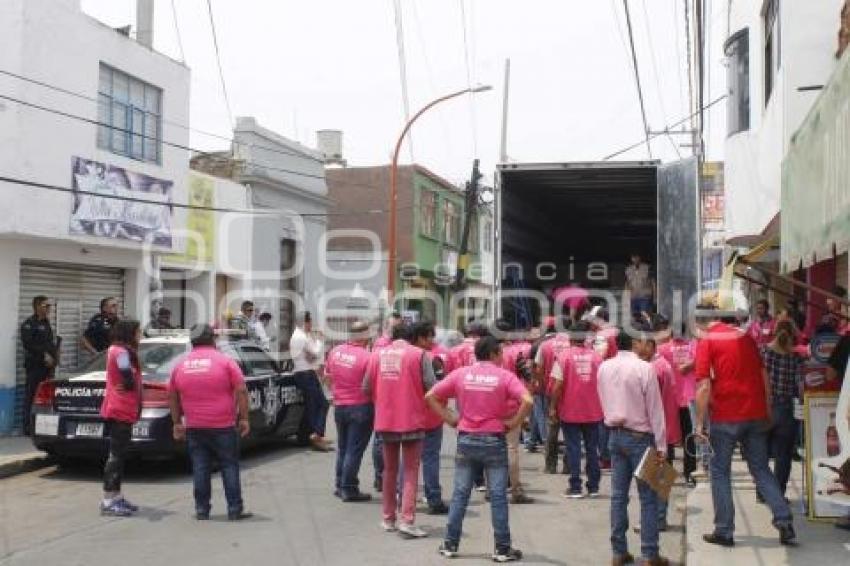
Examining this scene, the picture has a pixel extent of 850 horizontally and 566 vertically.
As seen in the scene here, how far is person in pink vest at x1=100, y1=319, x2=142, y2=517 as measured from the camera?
27.4 ft

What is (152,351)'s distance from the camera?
10.8 m

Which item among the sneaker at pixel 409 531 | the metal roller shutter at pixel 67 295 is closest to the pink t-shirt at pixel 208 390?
the sneaker at pixel 409 531

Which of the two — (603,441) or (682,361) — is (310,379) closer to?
(603,441)

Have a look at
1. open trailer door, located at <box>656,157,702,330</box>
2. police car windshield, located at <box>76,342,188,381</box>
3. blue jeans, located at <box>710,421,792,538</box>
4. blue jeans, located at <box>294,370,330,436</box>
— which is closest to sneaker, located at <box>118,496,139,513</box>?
police car windshield, located at <box>76,342,188,381</box>

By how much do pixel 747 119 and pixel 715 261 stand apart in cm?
1849

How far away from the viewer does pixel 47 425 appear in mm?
10031

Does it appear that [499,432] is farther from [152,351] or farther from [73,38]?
[73,38]

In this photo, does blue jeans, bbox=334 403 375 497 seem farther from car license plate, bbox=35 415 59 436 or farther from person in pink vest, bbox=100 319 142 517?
car license plate, bbox=35 415 59 436

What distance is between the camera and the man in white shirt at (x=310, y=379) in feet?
40.2

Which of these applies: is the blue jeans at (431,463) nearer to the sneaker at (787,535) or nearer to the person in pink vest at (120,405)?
the person in pink vest at (120,405)

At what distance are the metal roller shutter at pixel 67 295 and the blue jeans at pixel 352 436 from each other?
22.0ft

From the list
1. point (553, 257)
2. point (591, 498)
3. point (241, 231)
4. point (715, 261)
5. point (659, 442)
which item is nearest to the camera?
point (659, 442)

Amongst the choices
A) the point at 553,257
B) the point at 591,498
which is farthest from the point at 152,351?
the point at 553,257

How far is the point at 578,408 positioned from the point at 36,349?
7700 mm
